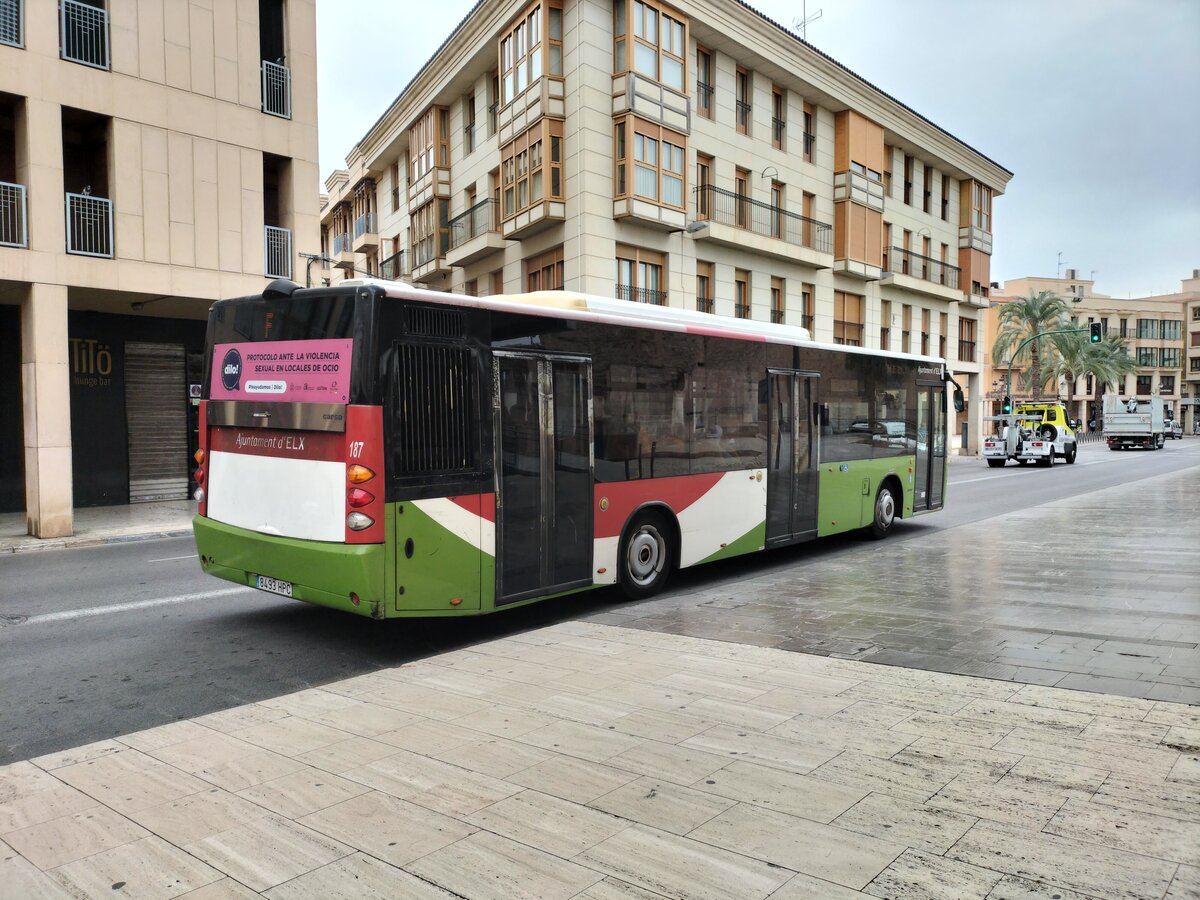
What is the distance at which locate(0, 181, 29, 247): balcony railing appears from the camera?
47.8 ft

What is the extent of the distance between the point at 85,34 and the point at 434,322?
1365cm

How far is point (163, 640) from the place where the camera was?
280 inches

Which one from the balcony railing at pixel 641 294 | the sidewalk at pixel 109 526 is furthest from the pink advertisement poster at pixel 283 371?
the balcony railing at pixel 641 294

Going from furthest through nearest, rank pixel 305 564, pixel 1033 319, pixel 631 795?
1. pixel 1033 319
2. pixel 305 564
3. pixel 631 795

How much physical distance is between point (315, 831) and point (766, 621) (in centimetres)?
473

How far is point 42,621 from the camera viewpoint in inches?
309

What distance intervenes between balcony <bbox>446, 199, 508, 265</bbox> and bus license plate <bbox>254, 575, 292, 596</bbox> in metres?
23.5

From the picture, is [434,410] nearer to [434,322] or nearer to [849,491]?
[434,322]

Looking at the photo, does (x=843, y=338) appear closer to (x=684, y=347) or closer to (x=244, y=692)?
(x=684, y=347)

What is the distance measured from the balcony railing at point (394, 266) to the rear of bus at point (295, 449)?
31.8 meters

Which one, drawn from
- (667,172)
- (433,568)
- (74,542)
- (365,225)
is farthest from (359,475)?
(365,225)

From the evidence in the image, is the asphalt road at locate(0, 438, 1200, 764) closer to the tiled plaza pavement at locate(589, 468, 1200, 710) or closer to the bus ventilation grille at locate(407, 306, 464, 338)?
the tiled plaza pavement at locate(589, 468, 1200, 710)

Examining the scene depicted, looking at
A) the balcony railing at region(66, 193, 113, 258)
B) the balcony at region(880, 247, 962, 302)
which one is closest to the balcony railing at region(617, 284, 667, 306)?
the balcony railing at region(66, 193, 113, 258)

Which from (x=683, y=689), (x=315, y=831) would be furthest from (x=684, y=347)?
(x=315, y=831)
